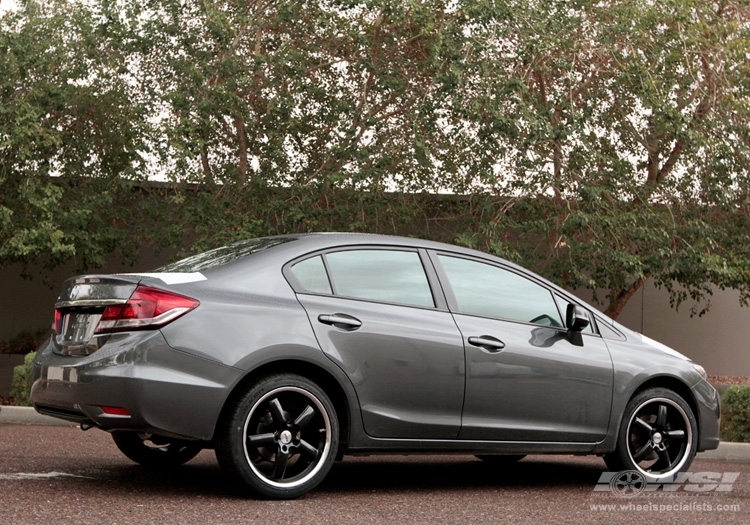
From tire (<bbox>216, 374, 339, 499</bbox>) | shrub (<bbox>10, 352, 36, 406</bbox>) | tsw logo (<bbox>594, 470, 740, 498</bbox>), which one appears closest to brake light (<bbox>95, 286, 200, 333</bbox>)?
tire (<bbox>216, 374, 339, 499</bbox>)

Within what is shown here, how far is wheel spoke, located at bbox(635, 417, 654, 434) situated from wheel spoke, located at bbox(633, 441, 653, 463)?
0.09 m

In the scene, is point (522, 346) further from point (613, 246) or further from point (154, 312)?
point (613, 246)

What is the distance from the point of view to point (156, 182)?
52.2 ft

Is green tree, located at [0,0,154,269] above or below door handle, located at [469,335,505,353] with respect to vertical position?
above

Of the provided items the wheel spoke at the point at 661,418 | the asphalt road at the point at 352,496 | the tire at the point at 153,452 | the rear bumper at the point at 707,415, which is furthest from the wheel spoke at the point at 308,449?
the rear bumper at the point at 707,415

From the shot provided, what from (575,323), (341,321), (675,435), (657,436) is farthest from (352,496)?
(675,435)

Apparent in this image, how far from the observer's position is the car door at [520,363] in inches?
272

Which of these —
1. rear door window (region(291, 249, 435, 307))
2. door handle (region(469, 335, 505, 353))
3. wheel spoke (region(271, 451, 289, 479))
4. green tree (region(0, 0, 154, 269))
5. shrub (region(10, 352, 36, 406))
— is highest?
green tree (region(0, 0, 154, 269))

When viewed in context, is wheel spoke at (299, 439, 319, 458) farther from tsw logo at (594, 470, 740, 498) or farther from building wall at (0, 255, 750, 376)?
building wall at (0, 255, 750, 376)

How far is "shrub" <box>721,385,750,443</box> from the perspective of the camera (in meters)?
10.9

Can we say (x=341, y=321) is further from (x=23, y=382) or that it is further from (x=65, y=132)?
(x=65, y=132)

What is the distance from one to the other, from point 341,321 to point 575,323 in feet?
5.98

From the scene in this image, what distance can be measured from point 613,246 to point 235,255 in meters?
9.49

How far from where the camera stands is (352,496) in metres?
6.69
